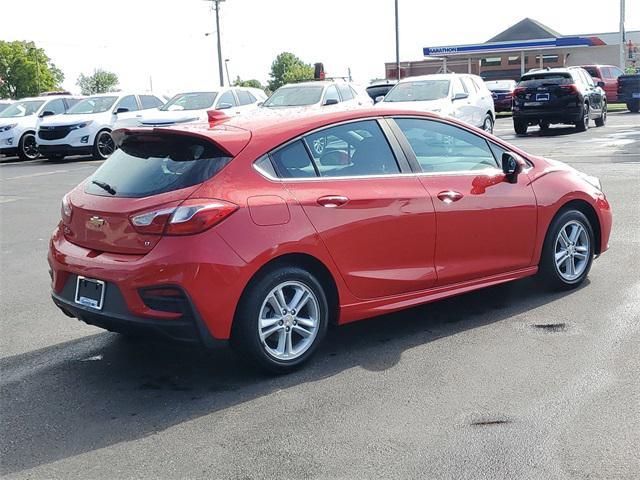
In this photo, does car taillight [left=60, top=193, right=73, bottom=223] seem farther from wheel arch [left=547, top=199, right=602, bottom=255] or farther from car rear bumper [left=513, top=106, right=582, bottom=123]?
car rear bumper [left=513, top=106, right=582, bottom=123]

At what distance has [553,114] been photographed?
22.6m

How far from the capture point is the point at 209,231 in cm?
456

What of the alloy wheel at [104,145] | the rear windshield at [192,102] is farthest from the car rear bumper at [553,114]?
the alloy wheel at [104,145]

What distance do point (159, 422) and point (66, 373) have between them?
110 cm

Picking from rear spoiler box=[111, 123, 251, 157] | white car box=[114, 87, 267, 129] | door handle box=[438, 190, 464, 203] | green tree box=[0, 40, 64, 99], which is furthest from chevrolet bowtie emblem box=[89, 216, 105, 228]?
green tree box=[0, 40, 64, 99]

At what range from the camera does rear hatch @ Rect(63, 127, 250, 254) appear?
4.68m

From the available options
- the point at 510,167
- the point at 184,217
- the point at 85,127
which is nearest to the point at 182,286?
the point at 184,217

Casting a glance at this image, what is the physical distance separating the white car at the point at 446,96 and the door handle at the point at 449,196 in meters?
12.1

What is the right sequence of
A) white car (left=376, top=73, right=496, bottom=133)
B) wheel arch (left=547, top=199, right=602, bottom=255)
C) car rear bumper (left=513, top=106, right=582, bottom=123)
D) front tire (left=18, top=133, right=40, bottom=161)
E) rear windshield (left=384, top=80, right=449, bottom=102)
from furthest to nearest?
front tire (left=18, top=133, right=40, bottom=161) < car rear bumper (left=513, top=106, right=582, bottom=123) < rear windshield (left=384, top=80, right=449, bottom=102) < white car (left=376, top=73, right=496, bottom=133) < wheel arch (left=547, top=199, right=602, bottom=255)

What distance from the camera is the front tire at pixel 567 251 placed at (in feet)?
21.0

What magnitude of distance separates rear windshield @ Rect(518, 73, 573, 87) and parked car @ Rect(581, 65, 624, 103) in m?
14.1

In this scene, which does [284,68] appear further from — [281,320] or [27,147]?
[281,320]

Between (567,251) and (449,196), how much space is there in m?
A: 1.45

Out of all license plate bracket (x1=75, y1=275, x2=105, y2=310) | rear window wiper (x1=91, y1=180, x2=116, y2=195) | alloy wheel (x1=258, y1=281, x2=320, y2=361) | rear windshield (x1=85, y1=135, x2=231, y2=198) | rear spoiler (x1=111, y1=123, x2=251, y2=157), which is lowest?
alloy wheel (x1=258, y1=281, x2=320, y2=361)
